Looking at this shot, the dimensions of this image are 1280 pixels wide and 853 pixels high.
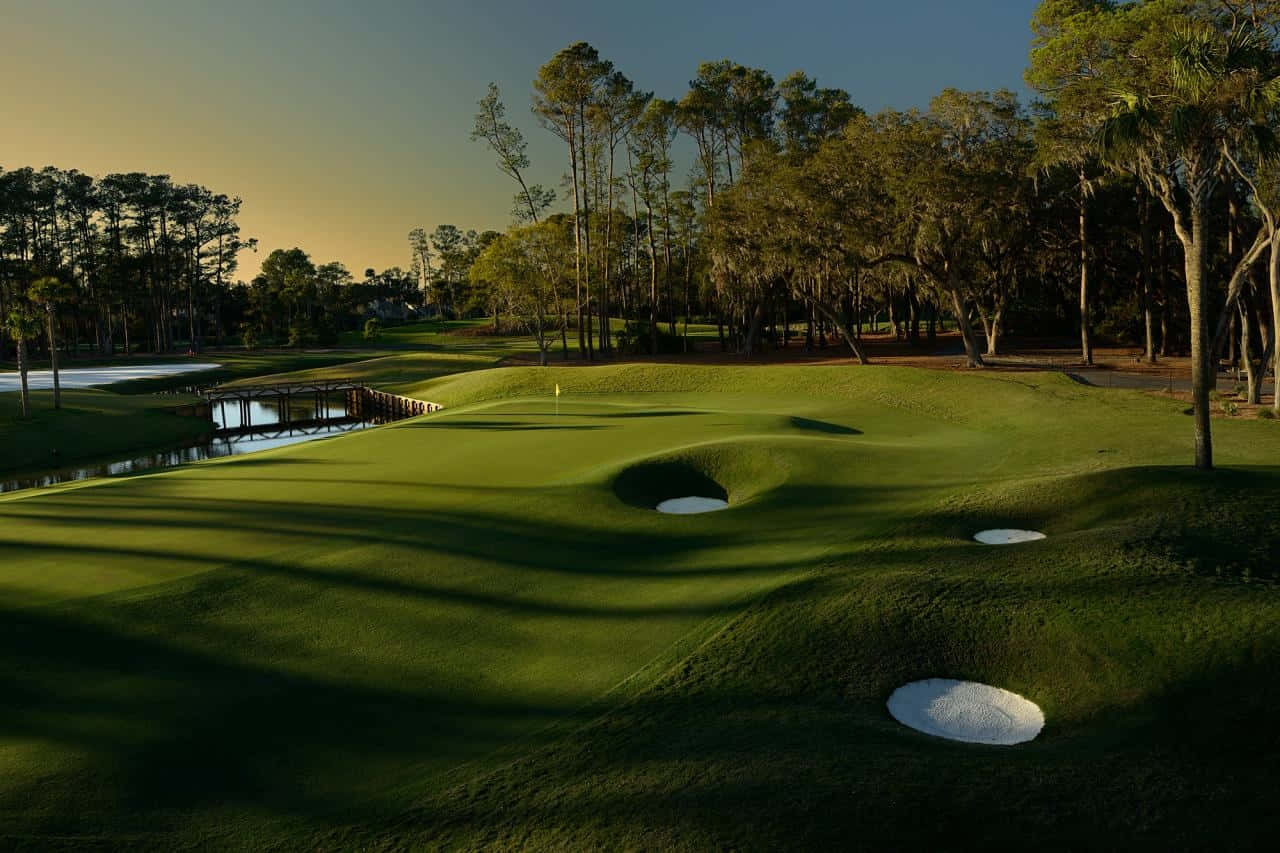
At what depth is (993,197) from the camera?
40.3 m

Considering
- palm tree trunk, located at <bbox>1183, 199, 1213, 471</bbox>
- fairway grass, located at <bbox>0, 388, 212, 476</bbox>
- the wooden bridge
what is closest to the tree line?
palm tree trunk, located at <bbox>1183, 199, 1213, 471</bbox>

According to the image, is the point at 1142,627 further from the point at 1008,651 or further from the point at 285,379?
the point at 285,379

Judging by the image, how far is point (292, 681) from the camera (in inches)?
330

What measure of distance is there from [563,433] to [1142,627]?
17.6 meters

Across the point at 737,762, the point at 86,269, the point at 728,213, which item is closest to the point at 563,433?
the point at 737,762

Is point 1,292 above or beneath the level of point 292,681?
above

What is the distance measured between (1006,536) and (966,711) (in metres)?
5.95

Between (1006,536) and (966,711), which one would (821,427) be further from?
(966,711)

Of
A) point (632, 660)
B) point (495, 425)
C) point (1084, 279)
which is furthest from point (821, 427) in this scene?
point (1084, 279)

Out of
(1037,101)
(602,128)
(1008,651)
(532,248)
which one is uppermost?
(602,128)

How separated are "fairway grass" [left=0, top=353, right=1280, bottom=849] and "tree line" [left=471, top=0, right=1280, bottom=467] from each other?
6.67 metres

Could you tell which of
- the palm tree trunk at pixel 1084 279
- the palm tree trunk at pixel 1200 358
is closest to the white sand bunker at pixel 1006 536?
the palm tree trunk at pixel 1200 358

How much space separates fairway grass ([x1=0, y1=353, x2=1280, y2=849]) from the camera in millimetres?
6035

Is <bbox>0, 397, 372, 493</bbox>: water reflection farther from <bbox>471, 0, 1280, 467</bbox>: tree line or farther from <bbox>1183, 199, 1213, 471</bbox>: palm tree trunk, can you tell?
<bbox>1183, 199, 1213, 471</bbox>: palm tree trunk
